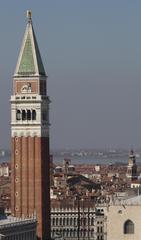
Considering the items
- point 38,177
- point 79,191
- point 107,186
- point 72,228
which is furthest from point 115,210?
point 107,186

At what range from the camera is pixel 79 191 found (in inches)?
4173

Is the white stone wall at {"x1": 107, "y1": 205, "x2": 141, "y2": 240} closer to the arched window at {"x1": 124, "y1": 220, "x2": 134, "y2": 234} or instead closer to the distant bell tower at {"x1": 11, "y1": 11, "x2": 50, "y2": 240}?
the arched window at {"x1": 124, "y1": 220, "x2": 134, "y2": 234}

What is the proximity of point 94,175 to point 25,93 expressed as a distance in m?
85.8

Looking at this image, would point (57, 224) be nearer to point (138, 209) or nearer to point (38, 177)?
point (38, 177)

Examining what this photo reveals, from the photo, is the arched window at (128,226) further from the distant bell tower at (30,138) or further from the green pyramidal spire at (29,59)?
the green pyramidal spire at (29,59)

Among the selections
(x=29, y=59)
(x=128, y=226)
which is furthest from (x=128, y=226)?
(x=29, y=59)

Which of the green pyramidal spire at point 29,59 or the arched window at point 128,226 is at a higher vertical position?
the green pyramidal spire at point 29,59

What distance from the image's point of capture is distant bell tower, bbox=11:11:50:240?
62.9 m

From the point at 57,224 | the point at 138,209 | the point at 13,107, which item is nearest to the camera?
the point at 138,209

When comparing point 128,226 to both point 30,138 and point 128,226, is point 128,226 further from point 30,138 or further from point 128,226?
point 30,138

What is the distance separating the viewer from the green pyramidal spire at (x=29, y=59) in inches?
2500

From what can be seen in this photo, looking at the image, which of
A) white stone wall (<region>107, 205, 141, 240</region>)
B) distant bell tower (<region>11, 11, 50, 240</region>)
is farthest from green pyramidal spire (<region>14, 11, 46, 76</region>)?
white stone wall (<region>107, 205, 141, 240</region>)

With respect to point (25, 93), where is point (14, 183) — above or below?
below

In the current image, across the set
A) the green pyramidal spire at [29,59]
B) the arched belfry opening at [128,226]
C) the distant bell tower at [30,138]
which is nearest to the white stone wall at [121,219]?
the arched belfry opening at [128,226]
